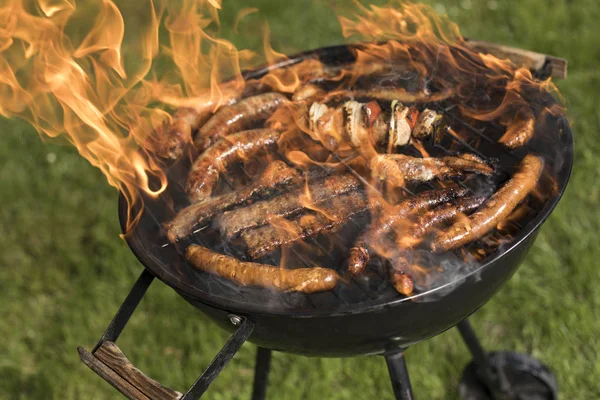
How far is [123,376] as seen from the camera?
2.34 m

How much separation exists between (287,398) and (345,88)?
6.08 feet

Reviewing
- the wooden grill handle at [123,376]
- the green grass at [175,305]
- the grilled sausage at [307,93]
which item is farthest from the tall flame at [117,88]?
the green grass at [175,305]

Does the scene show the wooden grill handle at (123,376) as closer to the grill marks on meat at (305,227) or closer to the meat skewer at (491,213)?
the grill marks on meat at (305,227)

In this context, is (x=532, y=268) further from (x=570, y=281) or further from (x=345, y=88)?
(x=345, y=88)

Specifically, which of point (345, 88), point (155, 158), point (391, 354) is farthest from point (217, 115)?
point (391, 354)

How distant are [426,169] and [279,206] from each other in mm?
616

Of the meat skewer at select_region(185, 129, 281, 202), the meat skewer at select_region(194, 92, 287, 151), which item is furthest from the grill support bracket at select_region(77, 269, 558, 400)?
the meat skewer at select_region(194, 92, 287, 151)

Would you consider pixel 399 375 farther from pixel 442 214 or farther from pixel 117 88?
pixel 117 88

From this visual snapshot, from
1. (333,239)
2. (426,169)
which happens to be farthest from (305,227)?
(426,169)

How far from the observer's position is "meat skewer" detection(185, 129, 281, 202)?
9.17 ft

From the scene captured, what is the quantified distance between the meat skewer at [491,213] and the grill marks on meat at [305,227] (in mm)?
364

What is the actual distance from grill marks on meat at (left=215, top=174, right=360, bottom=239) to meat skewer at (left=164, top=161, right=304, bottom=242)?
7cm

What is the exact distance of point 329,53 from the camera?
348 cm

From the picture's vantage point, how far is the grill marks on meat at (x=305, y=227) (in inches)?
98.0
